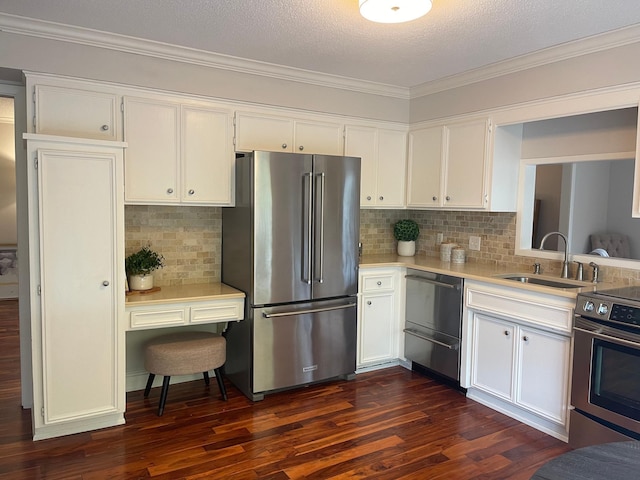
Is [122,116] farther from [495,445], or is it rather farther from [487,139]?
[495,445]

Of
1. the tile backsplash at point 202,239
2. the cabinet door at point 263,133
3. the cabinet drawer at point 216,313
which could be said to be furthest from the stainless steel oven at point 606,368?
the cabinet door at point 263,133

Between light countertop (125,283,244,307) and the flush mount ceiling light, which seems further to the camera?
light countertop (125,283,244,307)

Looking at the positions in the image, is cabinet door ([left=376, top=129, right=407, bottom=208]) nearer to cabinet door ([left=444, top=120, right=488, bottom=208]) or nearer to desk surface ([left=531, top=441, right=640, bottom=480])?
cabinet door ([left=444, top=120, right=488, bottom=208])

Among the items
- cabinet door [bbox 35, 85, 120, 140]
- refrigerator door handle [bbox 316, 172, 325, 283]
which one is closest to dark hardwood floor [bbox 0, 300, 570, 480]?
refrigerator door handle [bbox 316, 172, 325, 283]

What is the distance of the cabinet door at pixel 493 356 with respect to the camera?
127 inches

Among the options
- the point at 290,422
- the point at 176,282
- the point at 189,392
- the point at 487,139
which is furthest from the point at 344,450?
the point at 487,139

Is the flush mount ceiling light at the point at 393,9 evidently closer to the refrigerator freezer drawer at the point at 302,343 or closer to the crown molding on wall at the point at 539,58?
the crown molding on wall at the point at 539,58

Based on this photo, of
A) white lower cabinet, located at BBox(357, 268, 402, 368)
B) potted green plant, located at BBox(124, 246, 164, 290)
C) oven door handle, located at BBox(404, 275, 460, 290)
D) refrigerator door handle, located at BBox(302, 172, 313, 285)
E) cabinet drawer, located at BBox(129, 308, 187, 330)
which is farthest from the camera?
white lower cabinet, located at BBox(357, 268, 402, 368)

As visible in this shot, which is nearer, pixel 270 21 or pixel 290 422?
pixel 270 21

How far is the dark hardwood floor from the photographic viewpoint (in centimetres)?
254

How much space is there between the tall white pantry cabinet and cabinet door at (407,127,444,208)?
2.57 m

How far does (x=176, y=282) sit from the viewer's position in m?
3.71

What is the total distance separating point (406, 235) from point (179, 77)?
2459 mm

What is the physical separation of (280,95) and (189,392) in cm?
242
